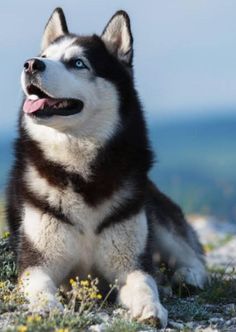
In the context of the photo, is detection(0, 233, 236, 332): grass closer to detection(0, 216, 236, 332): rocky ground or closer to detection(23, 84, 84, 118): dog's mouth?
detection(0, 216, 236, 332): rocky ground

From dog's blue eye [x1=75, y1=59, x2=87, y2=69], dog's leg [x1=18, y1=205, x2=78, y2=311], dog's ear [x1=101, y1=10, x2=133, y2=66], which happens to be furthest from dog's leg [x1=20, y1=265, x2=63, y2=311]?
dog's ear [x1=101, y1=10, x2=133, y2=66]

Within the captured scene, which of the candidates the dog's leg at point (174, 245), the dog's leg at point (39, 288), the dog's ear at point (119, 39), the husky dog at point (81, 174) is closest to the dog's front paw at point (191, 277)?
the dog's leg at point (174, 245)

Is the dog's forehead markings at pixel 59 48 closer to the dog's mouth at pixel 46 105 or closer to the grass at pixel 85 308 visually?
the dog's mouth at pixel 46 105

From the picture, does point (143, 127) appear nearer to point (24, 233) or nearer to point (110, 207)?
point (110, 207)

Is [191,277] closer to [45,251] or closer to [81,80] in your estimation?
[45,251]

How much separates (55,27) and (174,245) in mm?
2365

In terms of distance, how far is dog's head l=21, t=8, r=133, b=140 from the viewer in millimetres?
6035

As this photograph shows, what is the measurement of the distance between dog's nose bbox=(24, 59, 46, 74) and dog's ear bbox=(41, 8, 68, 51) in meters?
1.10

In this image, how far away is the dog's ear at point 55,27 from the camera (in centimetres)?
702

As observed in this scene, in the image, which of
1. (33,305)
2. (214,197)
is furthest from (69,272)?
(214,197)

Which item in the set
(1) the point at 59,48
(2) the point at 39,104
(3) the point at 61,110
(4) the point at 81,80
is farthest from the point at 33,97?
(1) the point at 59,48

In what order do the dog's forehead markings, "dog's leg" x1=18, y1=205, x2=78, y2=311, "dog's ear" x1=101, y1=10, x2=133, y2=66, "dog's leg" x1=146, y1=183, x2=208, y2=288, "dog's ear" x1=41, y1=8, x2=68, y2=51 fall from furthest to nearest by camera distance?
"dog's leg" x1=146, y1=183, x2=208, y2=288 < "dog's ear" x1=41, y1=8, x2=68, y2=51 < "dog's ear" x1=101, y1=10, x2=133, y2=66 < the dog's forehead markings < "dog's leg" x1=18, y1=205, x2=78, y2=311

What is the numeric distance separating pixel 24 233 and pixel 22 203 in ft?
0.88

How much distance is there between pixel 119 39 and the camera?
6914 mm
